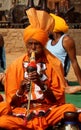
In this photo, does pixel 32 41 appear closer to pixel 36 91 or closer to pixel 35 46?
pixel 35 46

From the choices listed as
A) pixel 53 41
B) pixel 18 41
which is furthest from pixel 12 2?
pixel 53 41

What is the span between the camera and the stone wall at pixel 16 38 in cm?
1844

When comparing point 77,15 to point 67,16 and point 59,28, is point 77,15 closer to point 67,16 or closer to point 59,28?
point 67,16

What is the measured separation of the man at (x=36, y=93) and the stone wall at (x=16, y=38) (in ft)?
39.6

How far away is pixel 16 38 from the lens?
1853cm

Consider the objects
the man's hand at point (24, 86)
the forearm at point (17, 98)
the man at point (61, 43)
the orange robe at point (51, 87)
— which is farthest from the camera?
the man at point (61, 43)

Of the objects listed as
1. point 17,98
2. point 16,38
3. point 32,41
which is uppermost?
point 32,41

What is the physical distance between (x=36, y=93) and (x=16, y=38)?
12381mm

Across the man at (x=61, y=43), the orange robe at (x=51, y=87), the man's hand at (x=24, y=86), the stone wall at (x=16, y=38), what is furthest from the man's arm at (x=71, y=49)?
the stone wall at (x=16, y=38)

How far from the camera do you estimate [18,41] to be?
18484 mm

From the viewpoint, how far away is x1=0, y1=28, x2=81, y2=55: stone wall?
1844 cm

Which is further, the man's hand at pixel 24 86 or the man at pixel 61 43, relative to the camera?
the man at pixel 61 43

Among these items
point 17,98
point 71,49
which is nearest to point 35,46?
point 17,98

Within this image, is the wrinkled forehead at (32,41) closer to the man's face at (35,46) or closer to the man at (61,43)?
the man's face at (35,46)
